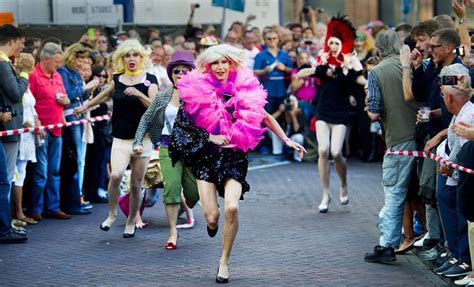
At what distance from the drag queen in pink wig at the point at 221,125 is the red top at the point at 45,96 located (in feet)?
12.2

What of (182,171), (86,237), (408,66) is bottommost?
(86,237)

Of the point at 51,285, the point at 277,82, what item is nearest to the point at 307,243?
the point at 51,285

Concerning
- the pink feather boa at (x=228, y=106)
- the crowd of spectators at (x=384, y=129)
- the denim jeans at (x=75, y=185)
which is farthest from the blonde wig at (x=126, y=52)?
the pink feather boa at (x=228, y=106)

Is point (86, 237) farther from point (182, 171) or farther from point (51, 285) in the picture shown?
point (51, 285)

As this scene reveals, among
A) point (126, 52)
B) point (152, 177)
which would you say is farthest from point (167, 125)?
point (152, 177)

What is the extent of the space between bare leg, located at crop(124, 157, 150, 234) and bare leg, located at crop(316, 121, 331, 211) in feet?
8.75

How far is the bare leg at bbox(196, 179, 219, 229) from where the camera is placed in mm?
9750

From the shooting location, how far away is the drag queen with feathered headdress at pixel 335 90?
14.0 metres

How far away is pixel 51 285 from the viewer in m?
9.56

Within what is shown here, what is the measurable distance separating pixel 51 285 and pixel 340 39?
20.1 ft

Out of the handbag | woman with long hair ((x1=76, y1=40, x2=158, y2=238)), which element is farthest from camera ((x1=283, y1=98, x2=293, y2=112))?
woman with long hair ((x1=76, y1=40, x2=158, y2=238))

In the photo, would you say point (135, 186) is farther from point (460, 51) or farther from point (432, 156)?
point (460, 51)

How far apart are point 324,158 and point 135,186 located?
2870 millimetres

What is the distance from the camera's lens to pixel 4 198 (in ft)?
37.9
